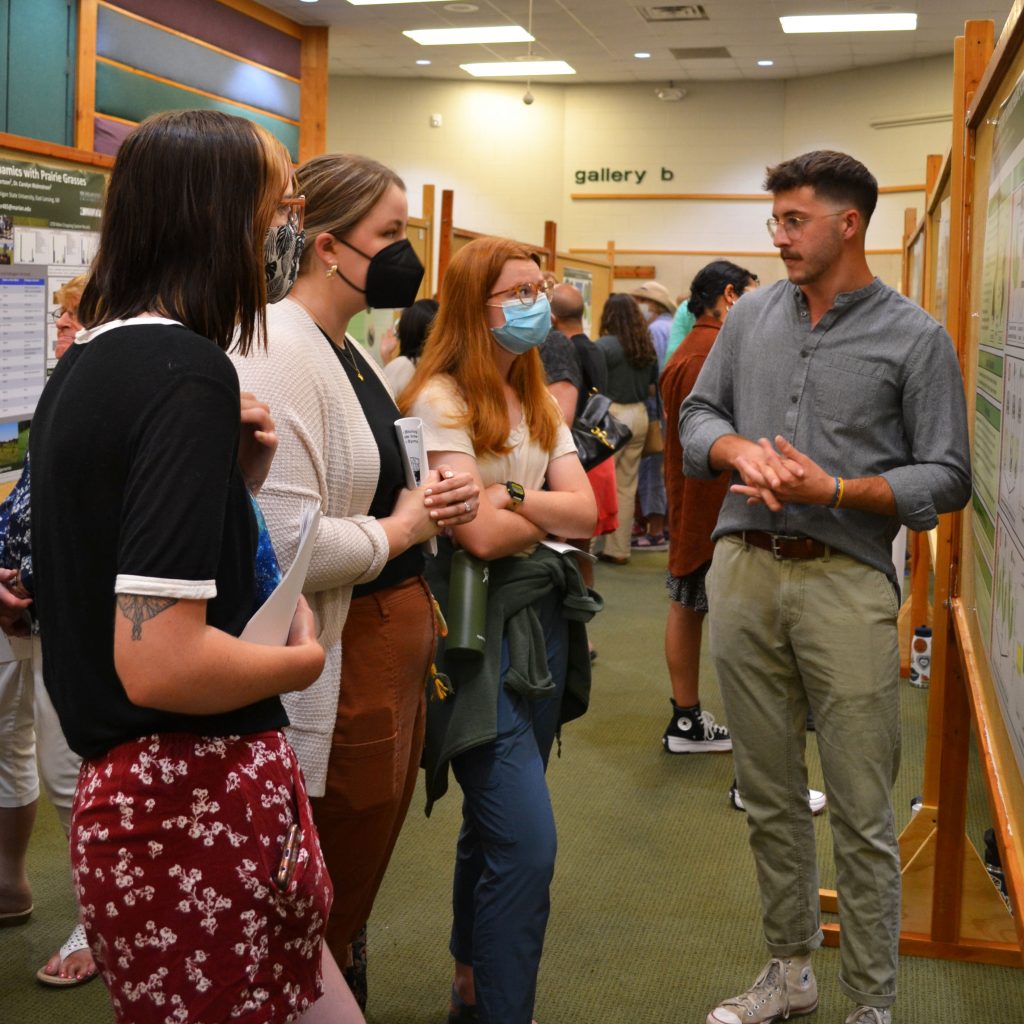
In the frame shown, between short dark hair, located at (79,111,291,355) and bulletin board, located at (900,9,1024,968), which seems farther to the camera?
bulletin board, located at (900,9,1024,968)

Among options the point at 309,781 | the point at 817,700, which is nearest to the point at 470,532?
the point at 309,781

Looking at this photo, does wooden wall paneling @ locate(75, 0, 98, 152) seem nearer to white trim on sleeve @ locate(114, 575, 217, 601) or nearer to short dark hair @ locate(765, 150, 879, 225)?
short dark hair @ locate(765, 150, 879, 225)

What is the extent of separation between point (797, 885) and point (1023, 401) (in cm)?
155

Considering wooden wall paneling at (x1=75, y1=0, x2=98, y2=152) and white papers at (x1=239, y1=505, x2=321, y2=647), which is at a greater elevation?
wooden wall paneling at (x1=75, y1=0, x2=98, y2=152)

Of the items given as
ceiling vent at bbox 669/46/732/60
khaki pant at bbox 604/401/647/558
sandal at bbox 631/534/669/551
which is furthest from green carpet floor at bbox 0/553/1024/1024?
ceiling vent at bbox 669/46/732/60

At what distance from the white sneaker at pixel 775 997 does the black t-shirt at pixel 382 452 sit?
1.29 m

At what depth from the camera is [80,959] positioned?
277cm

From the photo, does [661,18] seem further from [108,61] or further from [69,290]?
[69,290]

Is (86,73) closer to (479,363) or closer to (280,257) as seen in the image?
(479,363)

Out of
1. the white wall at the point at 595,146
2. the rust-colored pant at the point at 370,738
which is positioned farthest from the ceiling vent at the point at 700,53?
the rust-colored pant at the point at 370,738

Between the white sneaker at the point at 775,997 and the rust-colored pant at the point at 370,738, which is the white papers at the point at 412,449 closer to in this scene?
the rust-colored pant at the point at 370,738

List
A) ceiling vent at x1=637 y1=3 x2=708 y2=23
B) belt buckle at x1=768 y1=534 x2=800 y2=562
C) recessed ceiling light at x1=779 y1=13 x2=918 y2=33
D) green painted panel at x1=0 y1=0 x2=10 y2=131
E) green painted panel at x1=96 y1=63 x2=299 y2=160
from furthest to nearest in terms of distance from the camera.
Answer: recessed ceiling light at x1=779 y1=13 x2=918 y2=33, ceiling vent at x1=637 y1=3 x2=708 y2=23, green painted panel at x1=96 y1=63 x2=299 y2=160, green painted panel at x1=0 y1=0 x2=10 y2=131, belt buckle at x1=768 y1=534 x2=800 y2=562

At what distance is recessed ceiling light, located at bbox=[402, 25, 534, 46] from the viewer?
11.6 meters

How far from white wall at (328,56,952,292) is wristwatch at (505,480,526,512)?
12064mm
